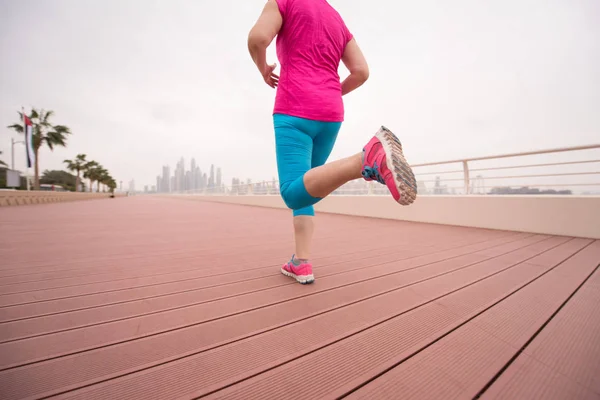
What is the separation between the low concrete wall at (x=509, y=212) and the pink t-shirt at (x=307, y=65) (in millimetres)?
3065

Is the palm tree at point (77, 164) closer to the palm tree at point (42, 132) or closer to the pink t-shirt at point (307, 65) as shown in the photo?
the palm tree at point (42, 132)

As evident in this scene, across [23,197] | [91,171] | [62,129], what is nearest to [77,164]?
[91,171]

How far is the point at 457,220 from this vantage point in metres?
3.35

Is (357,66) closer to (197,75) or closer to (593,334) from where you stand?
(593,334)

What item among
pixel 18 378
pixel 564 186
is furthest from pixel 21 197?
pixel 564 186

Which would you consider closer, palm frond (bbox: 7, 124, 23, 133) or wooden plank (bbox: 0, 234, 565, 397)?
wooden plank (bbox: 0, 234, 565, 397)

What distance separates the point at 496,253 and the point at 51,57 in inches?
893

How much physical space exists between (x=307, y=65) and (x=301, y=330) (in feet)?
3.38

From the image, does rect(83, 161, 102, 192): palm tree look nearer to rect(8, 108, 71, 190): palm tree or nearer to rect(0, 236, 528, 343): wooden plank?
rect(8, 108, 71, 190): palm tree

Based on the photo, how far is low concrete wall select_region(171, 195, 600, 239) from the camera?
2.44m

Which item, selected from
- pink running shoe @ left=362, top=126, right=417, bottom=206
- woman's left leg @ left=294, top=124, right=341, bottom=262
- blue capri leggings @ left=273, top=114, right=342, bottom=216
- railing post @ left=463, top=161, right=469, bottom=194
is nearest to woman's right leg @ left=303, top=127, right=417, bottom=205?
pink running shoe @ left=362, top=126, right=417, bottom=206

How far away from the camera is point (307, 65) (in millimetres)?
1023

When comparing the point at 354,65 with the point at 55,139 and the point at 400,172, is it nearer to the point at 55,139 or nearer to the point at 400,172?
the point at 400,172

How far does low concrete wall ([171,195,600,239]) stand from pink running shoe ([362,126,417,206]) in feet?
10.1
